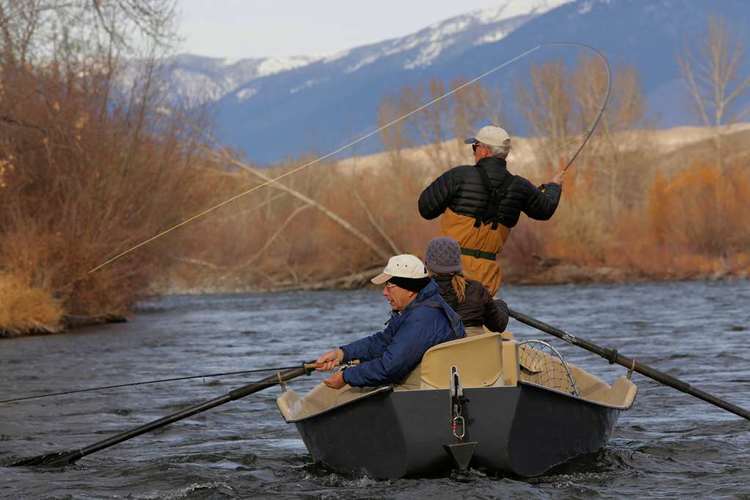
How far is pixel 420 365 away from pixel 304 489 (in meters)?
1.21

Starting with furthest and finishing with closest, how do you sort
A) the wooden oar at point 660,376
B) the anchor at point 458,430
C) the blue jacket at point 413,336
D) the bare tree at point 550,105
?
the bare tree at point 550,105 < the wooden oar at point 660,376 < the blue jacket at point 413,336 < the anchor at point 458,430

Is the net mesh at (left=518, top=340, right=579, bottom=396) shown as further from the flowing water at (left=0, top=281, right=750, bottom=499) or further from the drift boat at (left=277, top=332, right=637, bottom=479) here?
the drift boat at (left=277, top=332, right=637, bottom=479)

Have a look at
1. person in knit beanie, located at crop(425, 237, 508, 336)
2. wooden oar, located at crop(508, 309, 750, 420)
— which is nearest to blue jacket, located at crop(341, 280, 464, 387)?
person in knit beanie, located at crop(425, 237, 508, 336)

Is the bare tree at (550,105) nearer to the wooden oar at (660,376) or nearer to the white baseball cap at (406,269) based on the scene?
the wooden oar at (660,376)

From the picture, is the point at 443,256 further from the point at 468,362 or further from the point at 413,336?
the point at 468,362

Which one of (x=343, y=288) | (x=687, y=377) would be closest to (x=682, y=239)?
(x=343, y=288)

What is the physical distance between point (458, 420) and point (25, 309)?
16.7m

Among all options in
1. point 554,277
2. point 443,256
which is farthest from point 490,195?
point 554,277

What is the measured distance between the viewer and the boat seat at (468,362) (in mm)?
7746

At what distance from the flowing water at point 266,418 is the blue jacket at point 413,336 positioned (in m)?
0.64

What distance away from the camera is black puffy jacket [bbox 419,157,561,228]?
9.59 metres

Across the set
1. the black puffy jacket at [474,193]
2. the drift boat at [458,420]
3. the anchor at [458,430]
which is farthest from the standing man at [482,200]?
the anchor at [458,430]

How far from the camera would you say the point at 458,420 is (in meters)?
7.68

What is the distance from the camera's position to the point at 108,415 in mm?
12547
